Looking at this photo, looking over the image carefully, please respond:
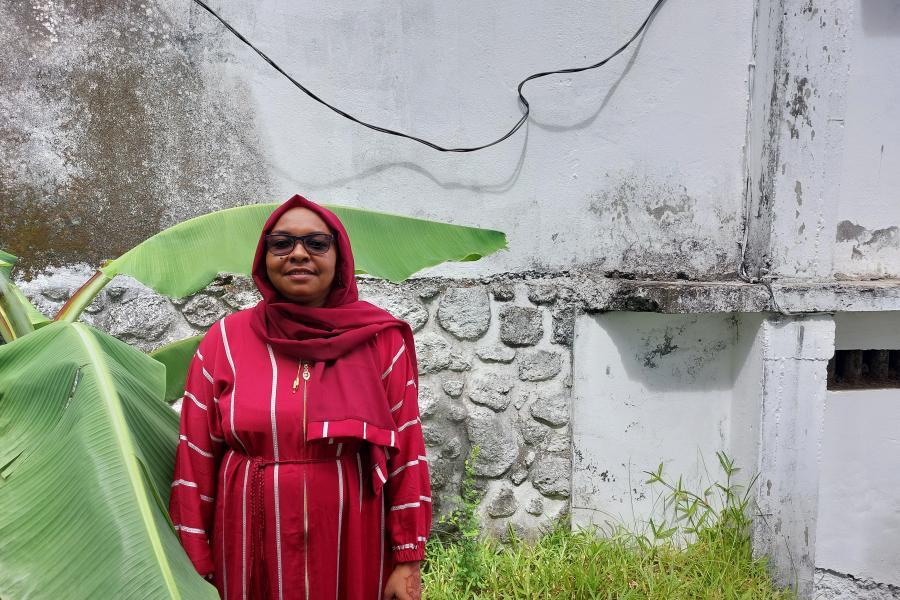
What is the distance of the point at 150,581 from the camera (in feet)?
3.65

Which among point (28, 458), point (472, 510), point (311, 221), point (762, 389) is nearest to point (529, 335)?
point (472, 510)

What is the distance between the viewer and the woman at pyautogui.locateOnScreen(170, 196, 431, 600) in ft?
5.27

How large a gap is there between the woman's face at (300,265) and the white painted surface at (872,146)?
235 cm

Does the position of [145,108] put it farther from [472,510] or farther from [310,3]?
[472,510]

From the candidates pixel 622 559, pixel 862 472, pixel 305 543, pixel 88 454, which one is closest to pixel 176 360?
pixel 305 543

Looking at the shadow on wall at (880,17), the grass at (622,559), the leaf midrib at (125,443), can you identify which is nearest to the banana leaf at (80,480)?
the leaf midrib at (125,443)

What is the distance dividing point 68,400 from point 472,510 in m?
1.90

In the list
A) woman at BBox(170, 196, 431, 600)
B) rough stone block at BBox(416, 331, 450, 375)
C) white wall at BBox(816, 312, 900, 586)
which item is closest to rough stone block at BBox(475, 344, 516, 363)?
rough stone block at BBox(416, 331, 450, 375)

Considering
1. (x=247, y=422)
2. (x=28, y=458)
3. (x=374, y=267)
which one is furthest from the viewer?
(x=374, y=267)

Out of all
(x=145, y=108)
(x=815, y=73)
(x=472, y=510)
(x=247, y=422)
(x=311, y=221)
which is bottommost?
(x=472, y=510)

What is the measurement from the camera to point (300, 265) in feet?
5.36

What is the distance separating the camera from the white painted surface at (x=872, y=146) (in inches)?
114

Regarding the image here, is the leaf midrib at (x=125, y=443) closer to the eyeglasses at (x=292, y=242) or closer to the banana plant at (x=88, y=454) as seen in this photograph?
the banana plant at (x=88, y=454)

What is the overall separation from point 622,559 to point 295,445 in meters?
1.80
